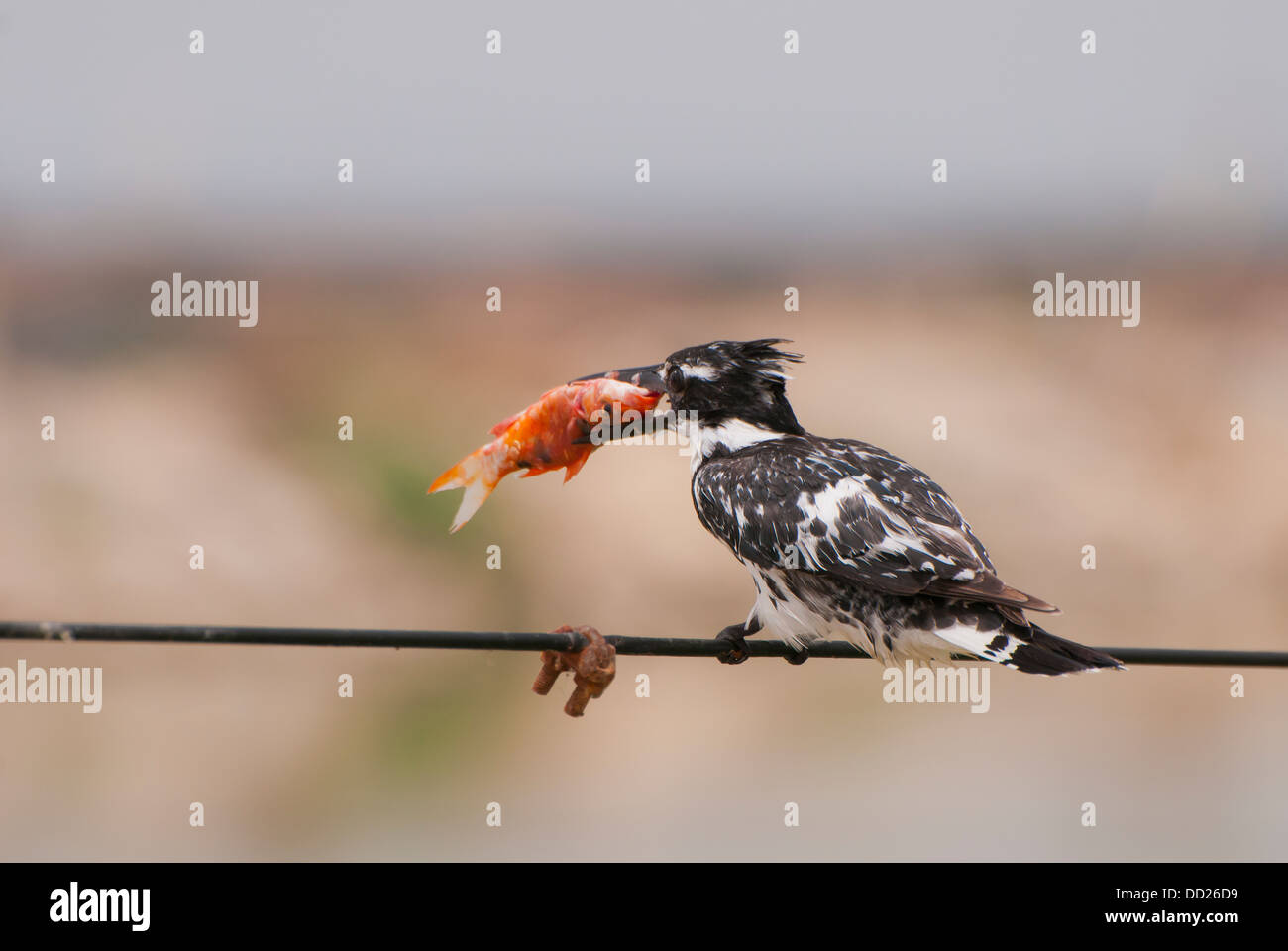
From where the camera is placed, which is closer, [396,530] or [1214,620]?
[396,530]

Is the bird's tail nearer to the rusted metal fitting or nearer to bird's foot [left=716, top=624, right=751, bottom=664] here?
bird's foot [left=716, top=624, right=751, bottom=664]

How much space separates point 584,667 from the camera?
4.86 meters

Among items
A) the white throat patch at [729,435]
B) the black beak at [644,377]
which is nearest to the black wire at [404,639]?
the white throat patch at [729,435]

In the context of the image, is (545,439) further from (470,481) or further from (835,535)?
(835,535)

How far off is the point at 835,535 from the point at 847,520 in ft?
0.24

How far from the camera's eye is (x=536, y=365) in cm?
2089

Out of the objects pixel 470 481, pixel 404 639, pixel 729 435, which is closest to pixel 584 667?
pixel 404 639

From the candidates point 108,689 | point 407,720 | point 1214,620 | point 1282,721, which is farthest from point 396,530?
point 1282,721

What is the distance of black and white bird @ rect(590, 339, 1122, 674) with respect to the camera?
5.35 metres

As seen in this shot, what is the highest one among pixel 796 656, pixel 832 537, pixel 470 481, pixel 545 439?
pixel 545 439

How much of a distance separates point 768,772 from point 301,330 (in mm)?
9060

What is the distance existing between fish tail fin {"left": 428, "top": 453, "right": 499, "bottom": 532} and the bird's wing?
846 mm

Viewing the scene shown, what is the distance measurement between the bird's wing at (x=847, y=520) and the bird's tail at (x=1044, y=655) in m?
0.11

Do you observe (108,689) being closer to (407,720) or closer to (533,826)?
(407,720)
